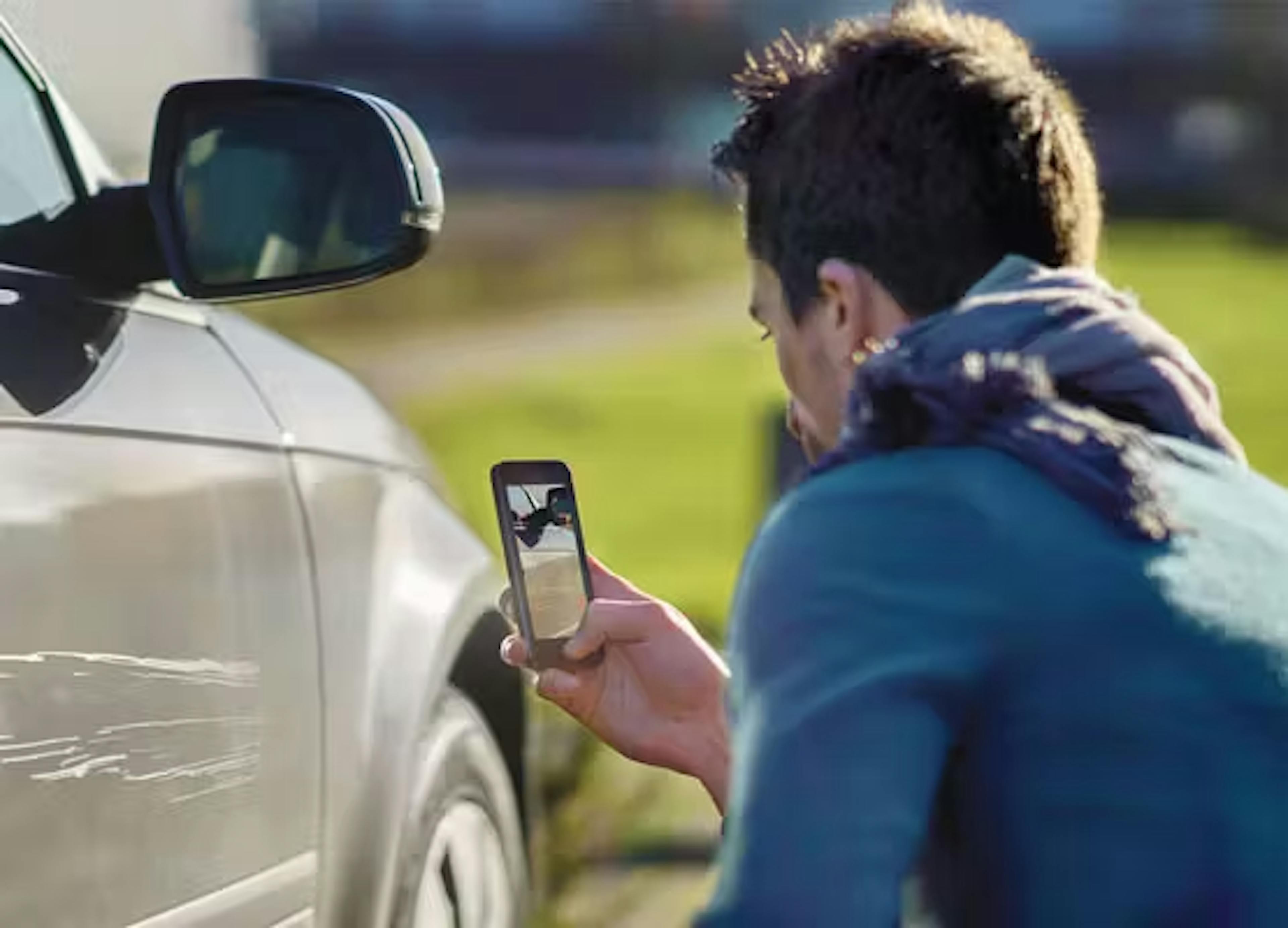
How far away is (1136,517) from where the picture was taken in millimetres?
1959

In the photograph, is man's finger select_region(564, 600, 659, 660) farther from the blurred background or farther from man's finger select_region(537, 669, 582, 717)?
the blurred background

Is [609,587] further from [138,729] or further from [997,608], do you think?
[997,608]

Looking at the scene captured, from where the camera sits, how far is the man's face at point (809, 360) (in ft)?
7.35

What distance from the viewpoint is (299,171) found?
10.6 feet

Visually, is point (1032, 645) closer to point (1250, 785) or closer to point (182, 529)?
point (1250, 785)

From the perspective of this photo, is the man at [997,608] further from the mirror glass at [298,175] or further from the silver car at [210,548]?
the mirror glass at [298,175]

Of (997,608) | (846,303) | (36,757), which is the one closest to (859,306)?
(846,303)

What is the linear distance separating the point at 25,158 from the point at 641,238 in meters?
16.9

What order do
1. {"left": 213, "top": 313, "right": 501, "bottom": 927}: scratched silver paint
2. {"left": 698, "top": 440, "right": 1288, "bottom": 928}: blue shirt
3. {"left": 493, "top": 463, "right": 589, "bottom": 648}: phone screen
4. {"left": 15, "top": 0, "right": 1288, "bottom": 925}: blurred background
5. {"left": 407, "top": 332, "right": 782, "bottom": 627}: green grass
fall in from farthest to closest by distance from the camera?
{"left": 15, "top": 0, "right": 1288, "bottom": 925}: blurred background
{"left": 407, "top": 332, "right": 782, "bottom": 627}: green grass
{"left": 213, "top": 313, "right": 501, "bottom": 927}: scratched silver paint
{"left": 493, "top": 463, "right": 589, "bottom": 648}: phone screen
{"left": 698, "top": 440, "right": 1288, "bottom": 928}: blue shirt

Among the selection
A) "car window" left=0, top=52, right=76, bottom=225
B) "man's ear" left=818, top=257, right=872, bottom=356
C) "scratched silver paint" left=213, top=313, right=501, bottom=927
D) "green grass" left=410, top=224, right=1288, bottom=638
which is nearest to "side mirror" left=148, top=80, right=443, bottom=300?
"car window" left=0, top=52, right=76, bottom=225

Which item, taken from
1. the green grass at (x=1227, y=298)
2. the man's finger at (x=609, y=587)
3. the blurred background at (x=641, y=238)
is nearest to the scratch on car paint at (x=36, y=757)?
the man's finger at (x=609, y=587)

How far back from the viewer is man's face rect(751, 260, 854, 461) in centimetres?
224

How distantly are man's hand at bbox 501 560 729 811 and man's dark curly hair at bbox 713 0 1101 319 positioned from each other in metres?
0.49

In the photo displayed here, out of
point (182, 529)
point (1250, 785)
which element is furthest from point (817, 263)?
point (182, 529)
